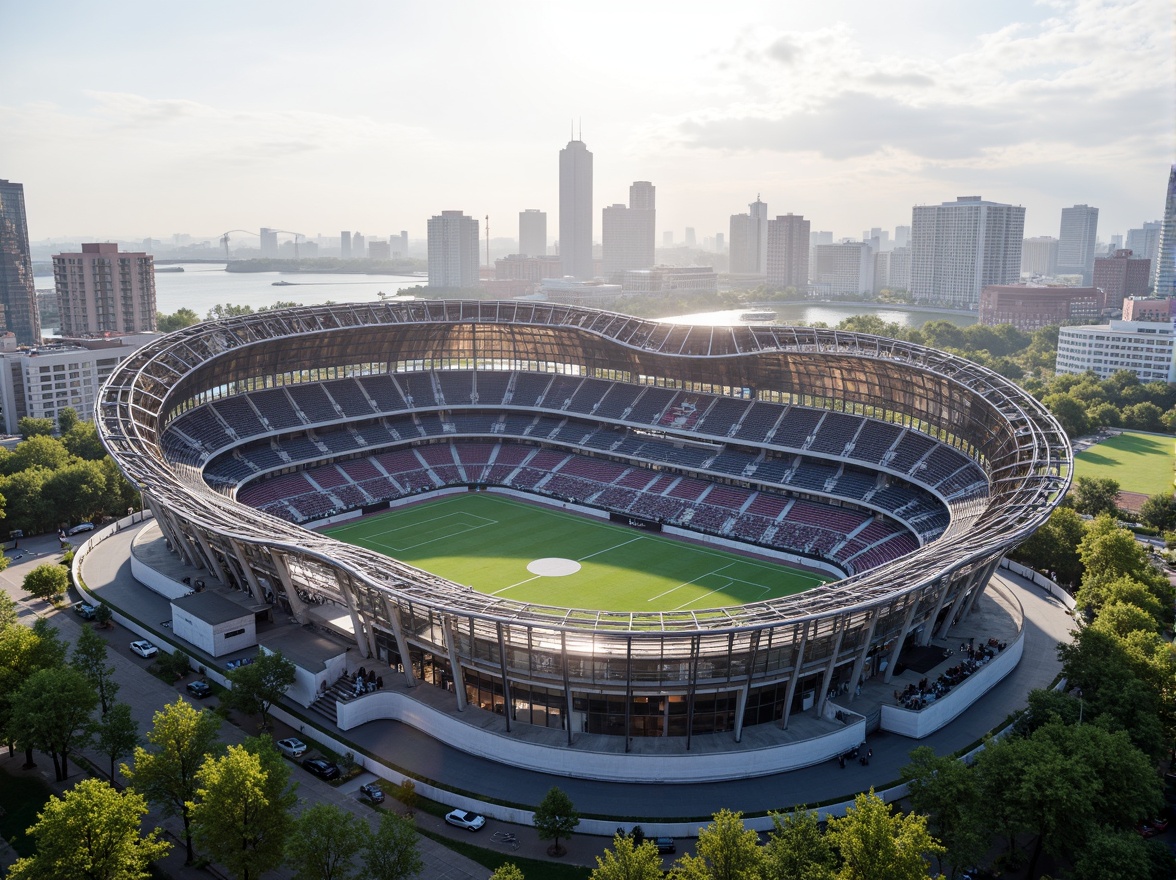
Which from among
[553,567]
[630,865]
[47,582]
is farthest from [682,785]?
[47,582]

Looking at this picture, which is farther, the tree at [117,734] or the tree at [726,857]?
the tree at [117,734]

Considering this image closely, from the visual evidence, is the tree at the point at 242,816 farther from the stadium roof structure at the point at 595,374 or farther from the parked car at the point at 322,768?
the stadium roof structure at the point at 595,374

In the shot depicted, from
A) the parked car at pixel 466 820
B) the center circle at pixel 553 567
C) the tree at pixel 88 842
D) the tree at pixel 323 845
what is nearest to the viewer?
the tree at pixel 88 842

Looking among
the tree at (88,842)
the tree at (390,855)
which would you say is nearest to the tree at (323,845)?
the tree at (390,855)

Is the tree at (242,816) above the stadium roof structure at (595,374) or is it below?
below

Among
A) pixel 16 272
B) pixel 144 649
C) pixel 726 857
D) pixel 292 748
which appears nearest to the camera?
Result: pixel 726 857

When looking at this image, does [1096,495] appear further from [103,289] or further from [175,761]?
[103,289]

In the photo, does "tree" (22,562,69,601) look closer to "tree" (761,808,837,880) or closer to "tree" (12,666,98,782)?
"tree" (12,666,98,782)
